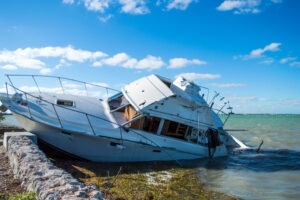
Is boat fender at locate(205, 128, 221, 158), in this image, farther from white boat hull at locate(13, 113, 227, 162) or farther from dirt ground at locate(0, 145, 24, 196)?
dirt ground at locate(0, 145, 24, 196)

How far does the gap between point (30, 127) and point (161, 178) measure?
5426 millimetres

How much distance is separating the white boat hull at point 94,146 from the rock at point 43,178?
1997mm

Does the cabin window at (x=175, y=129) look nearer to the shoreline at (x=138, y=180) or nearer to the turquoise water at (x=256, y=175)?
the shoreline at (x=138, y=180)

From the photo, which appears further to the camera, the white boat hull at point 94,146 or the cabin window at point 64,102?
the cabin window at point 64,102

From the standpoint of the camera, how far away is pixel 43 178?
5.93 metres

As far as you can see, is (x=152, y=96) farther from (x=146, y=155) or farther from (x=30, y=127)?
(x=30, y=127)

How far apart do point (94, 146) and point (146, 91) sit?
369 cm

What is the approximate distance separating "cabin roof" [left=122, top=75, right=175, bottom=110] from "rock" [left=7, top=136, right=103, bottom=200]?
206 inches

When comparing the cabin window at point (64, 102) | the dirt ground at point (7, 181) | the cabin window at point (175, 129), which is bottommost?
the dirt ground at point (7, 181)

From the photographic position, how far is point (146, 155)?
12336 mm

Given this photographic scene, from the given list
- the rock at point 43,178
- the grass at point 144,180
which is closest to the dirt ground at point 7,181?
the rock at point 43,178

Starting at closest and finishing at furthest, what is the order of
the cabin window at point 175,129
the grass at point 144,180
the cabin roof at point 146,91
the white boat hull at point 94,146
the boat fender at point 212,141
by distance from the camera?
the grass at point 144,180 → the white boat hull at point 94,146 → the cabin roof at point 146,91 → the cabin window at point 175,129 → the boat fender at point 212,141

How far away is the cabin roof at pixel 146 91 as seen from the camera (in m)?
12.7

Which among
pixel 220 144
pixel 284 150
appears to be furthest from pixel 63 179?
pixel 284 150
